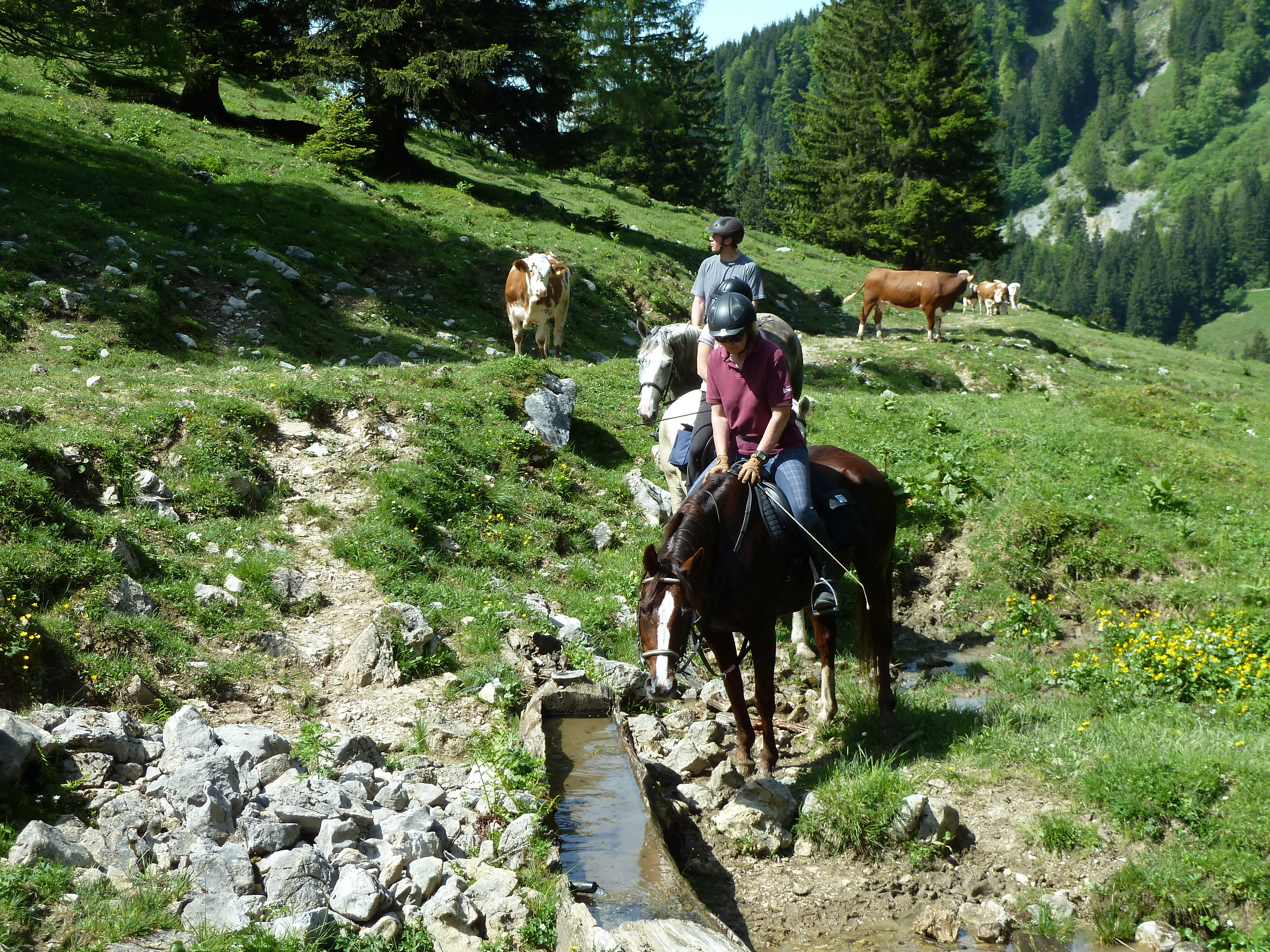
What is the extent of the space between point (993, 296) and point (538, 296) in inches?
1069

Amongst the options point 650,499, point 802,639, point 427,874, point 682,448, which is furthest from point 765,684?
point 650,499

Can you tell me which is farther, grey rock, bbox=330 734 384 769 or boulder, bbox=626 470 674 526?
boulder, bbox=626 470 674 526

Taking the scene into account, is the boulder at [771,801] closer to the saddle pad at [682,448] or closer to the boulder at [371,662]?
the saddle pad at [682,448]

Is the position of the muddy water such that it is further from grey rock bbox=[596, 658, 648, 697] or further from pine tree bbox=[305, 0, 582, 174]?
pine tree bbox=[305, 0, 582, 174]

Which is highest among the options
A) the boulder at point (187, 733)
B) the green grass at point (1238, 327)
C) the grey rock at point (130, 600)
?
the green grass at point (1238, 327)

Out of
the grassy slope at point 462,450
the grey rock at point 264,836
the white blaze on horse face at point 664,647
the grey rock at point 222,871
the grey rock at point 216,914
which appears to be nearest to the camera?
the grey rock at point 216,914

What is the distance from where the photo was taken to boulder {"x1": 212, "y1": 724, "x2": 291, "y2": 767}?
228 inches

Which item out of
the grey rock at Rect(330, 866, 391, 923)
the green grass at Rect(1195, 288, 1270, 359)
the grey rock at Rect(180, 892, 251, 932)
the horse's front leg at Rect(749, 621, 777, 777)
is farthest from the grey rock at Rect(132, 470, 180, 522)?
the green grass at Rect(1195, 288, 1270, 359)

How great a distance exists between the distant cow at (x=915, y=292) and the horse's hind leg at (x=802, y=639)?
16.8 m

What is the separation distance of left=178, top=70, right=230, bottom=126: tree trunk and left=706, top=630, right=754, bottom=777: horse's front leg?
73.8 ft

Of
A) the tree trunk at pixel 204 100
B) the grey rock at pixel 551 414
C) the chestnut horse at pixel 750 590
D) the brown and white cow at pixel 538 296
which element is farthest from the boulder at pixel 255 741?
the tree trunk at pixel 204 100

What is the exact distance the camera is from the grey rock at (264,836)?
15.8ft

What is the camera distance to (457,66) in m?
23.4

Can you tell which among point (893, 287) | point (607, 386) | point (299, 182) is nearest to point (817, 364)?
point (607, 386)
